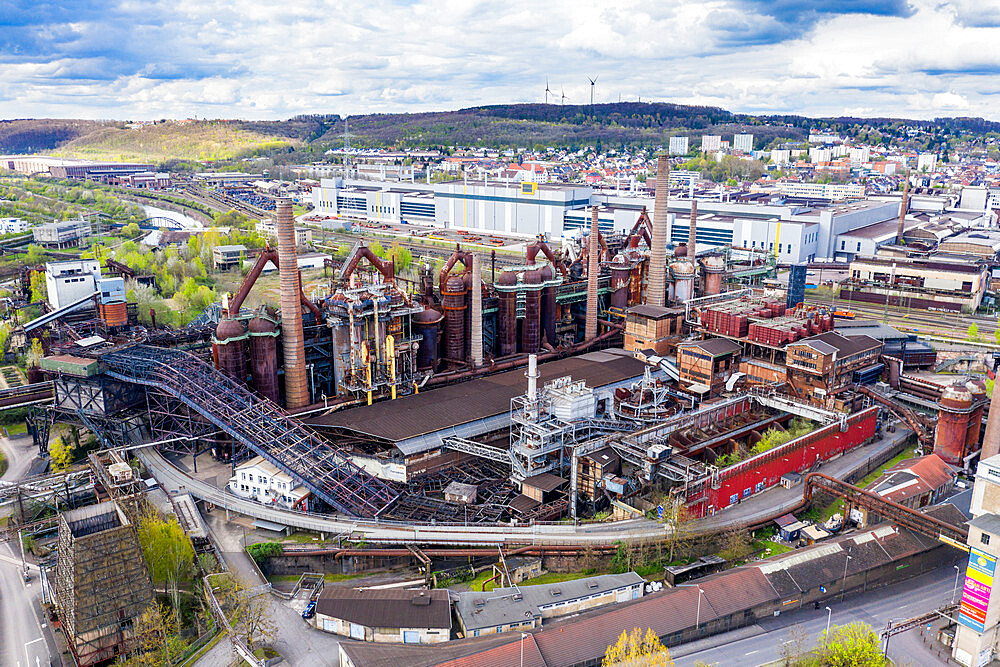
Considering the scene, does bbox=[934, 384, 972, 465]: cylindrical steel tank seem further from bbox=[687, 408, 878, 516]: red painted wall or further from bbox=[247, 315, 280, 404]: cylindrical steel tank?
bbox=[247, 315, 280, 404]: cylindrical steel tank

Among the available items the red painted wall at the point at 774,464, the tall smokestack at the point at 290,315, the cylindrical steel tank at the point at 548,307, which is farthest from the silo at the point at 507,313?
the red painted wall at the point at 774,464

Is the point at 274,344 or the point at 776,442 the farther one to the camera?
the point at 274,344

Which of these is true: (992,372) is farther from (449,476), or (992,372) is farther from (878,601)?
(449,476)

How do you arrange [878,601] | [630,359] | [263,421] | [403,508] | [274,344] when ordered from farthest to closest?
[630,359] → [274,344] → [263,421] → [403,508] → [878,601]

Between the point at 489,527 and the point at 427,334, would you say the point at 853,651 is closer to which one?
the point at 489,527

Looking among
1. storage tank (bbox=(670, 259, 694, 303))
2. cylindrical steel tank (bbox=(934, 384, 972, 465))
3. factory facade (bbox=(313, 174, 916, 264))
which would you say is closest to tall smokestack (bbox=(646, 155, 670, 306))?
storage tank (bbox=(670, 259, 694, 303))

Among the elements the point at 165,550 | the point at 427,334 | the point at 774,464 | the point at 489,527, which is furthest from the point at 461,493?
the point at 774,464

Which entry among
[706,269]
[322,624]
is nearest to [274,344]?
[322,624]
